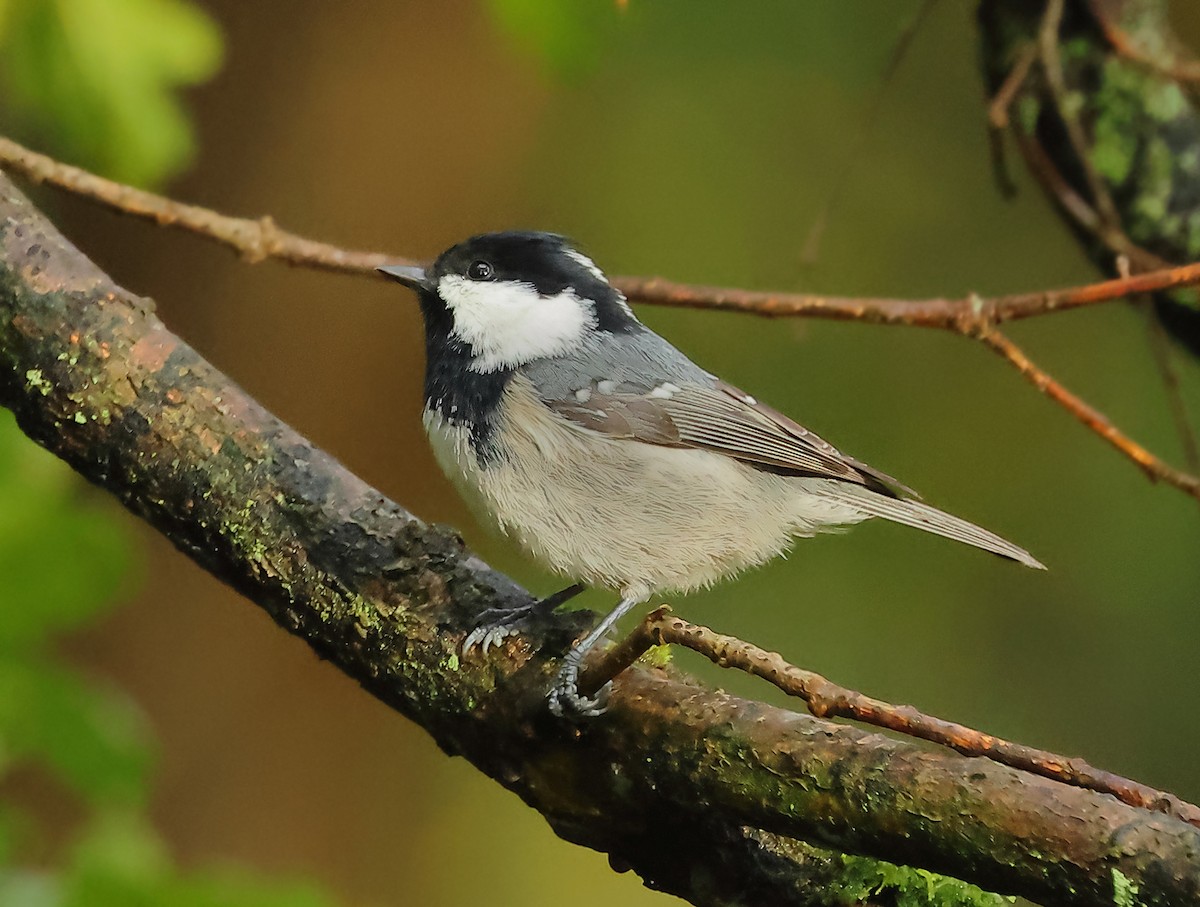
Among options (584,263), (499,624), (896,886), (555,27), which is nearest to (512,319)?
(584,263)

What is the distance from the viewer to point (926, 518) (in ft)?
4.89

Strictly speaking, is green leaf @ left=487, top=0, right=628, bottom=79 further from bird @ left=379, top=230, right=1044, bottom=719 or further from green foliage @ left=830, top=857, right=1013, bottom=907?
green foliage @ left=830, top=857, right=1013, bottom=907

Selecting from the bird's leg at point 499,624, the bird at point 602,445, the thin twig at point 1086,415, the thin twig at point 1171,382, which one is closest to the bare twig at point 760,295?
the thin twig at point 1086,415

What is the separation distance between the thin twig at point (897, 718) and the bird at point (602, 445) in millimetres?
423

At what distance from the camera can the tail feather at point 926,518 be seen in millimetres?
1411

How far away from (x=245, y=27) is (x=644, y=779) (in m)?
2.52

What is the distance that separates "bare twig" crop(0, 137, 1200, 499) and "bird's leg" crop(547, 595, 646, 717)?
2.05 feet

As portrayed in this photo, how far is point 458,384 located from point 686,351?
5.43 feet

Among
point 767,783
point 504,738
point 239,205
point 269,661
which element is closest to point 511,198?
point 239,205

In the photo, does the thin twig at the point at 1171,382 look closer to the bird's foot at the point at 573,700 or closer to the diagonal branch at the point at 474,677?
the diagonal branch at the point at 474,677

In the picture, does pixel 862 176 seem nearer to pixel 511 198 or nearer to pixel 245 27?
pixel 511 198

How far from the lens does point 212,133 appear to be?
2.90m

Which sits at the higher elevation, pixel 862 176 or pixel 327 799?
pixel 862 176

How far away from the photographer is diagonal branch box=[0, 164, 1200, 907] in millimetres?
832
